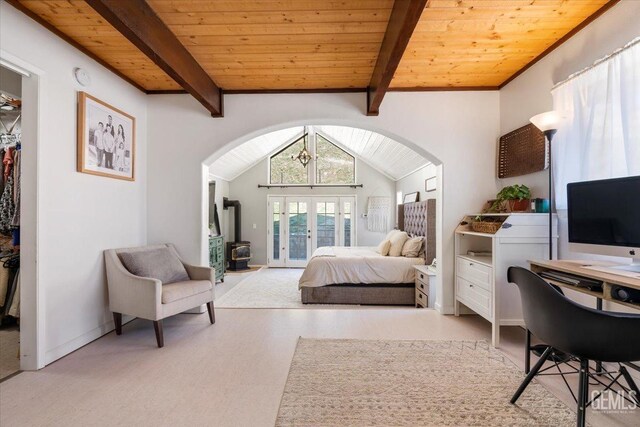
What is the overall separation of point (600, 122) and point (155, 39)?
324 cm

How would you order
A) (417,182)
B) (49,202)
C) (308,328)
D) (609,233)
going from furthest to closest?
1. (417,182)
2. (308,328)
3. (49,202)
4. (609,233)

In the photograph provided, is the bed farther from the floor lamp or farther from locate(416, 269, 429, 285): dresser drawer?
the floor lamp

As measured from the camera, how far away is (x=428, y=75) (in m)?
3.12

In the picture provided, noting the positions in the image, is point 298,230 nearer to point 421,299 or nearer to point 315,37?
point 421,299

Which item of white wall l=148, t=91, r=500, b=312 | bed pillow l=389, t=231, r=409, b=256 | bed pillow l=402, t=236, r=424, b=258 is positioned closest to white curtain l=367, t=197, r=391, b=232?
bed pillow l=389, t=231, r=409, b=256

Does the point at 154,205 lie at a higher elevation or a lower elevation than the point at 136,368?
higher

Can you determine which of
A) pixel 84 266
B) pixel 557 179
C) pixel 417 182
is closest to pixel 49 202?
pixel 84 266

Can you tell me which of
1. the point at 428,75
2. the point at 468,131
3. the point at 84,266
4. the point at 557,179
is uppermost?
the point at 428,75

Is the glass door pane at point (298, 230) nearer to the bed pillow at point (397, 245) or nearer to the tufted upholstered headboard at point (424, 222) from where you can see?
the tufted upholstered headboard at point (424, 222)

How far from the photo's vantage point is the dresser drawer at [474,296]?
263cm

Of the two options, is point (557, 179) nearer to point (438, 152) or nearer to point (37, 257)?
point (438, 152)

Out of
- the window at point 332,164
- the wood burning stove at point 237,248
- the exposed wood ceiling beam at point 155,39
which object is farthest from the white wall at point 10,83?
the window at point 332,164

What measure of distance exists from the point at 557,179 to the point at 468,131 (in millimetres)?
1175

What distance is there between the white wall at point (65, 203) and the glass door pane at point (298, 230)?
4.58m
